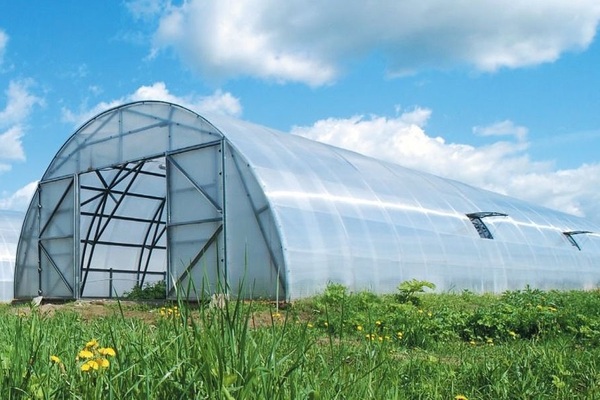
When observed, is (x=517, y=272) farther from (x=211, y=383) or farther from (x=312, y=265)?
(x=211, y=383)

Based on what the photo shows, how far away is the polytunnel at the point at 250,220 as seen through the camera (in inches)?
562

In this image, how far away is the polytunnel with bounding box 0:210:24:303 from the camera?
22781mm

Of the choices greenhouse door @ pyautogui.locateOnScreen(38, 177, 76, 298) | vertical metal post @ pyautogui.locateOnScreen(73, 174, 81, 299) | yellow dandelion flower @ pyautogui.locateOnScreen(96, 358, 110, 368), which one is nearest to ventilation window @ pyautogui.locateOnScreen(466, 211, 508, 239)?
vertical metal post @ pyautogui.locateOnScreen(73, 174, 81, 299)

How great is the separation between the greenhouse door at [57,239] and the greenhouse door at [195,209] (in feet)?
14.7

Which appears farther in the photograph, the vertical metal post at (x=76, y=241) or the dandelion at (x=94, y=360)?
the vertical metal post at (x=76, y=241)

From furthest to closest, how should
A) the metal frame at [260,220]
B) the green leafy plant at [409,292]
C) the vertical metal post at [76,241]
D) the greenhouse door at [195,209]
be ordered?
the vertical metal post at [76,241]
the greenhouse door at [195,209]
the green leafy plant at [409,292]
the metal frame at [260,220]

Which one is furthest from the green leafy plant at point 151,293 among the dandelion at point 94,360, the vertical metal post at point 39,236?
the dandelion at point 94,360

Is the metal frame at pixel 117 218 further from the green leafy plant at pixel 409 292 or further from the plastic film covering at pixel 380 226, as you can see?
the green leafy plant at pixel 409 292

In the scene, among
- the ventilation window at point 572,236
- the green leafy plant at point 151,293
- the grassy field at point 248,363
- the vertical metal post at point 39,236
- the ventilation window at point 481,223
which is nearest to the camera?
the grassy field at point 248,363

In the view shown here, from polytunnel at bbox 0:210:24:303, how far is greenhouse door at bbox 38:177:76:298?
368cm

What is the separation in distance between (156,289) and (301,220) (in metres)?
6.20

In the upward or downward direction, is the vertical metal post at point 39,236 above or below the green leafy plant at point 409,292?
above

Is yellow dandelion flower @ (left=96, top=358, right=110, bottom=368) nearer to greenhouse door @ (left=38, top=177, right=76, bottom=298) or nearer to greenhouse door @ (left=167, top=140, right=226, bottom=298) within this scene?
greenhouse door @ (left=167, top=140, right=226, bottom=298)

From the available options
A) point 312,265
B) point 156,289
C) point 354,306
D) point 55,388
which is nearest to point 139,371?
point 55,388
